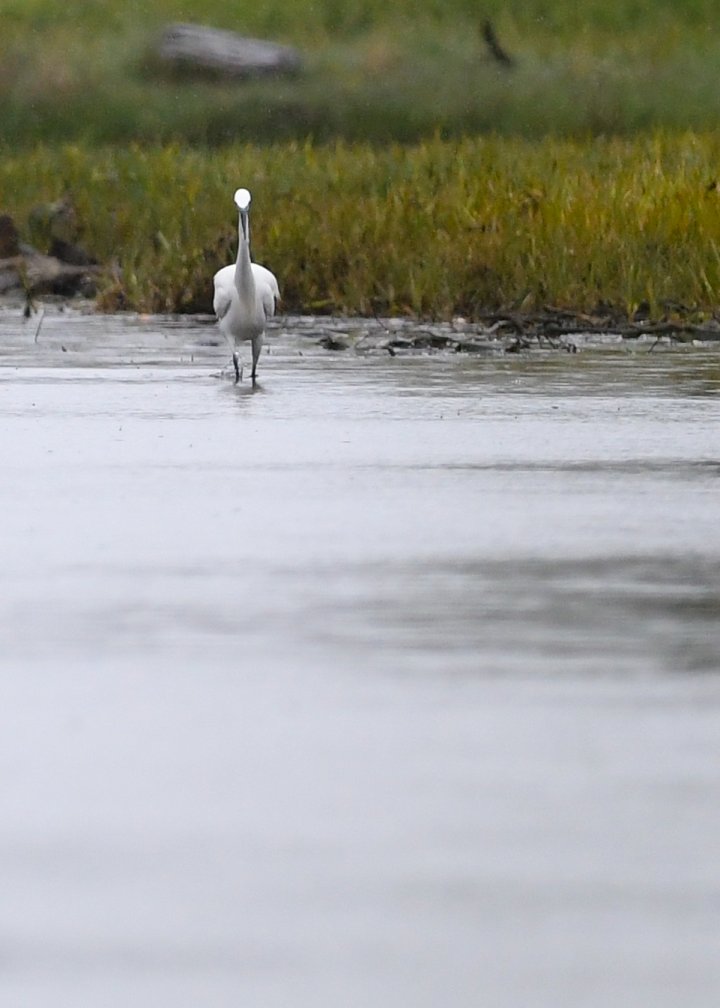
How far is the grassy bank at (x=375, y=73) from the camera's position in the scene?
53344mm

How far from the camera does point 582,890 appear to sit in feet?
16.1

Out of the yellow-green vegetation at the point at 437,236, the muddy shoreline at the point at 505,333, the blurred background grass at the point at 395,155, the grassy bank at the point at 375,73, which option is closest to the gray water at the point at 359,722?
the muddy shoreline at the point at 505,333

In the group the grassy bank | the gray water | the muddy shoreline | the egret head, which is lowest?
the muddy shoreline

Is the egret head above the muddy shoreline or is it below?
above

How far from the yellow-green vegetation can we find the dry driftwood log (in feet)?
91.8

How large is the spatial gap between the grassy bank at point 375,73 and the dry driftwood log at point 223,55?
463 millimetres

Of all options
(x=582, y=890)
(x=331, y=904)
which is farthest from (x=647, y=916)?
(x=331, y=904)

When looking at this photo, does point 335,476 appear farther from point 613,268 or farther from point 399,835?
point 613,268

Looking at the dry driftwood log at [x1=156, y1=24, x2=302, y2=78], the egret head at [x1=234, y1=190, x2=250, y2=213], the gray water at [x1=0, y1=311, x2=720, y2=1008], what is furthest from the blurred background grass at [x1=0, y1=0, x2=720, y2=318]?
the gray water at [x1=0, y1=311, x2=720, y2=1008]

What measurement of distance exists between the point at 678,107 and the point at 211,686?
4754 centimetres

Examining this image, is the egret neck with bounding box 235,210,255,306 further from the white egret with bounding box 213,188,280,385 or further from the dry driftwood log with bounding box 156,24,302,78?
the dry driftwood log with bounding box 156,24,302,78

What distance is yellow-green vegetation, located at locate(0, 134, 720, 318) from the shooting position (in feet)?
65.6

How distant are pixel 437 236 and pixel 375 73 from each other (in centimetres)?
3593

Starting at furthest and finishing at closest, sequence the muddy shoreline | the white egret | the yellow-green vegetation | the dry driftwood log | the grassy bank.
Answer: the dry driftwood log, the grassy bank, the yellow-green vegetation, the muddy shoreline, the white egret
